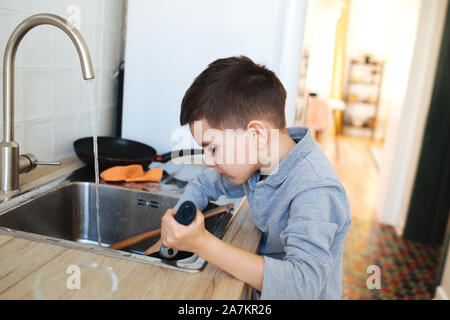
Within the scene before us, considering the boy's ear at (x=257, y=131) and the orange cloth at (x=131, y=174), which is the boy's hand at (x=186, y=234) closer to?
the boy's ear at (x=257, y=131)

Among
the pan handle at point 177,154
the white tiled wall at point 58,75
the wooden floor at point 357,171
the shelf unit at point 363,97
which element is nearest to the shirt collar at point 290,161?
the pan handle at point 177,154

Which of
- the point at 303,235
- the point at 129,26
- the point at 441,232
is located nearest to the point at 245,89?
the point at 303,235

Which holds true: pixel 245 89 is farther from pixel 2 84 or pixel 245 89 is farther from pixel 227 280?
pixel 2 84

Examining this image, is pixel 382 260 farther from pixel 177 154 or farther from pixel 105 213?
pixel 105 213

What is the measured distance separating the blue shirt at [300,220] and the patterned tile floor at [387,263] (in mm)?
1248

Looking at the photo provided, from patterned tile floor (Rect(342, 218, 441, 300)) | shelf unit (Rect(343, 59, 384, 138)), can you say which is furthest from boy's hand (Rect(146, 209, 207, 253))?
shelf unit (Rect(343, 59, 384, 138))

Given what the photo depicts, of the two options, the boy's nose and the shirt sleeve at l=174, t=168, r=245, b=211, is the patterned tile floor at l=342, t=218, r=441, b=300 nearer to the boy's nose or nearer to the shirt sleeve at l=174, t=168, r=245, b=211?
the shirt sleeve at l=174, t=168, r=245, b=211

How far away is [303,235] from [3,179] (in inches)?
27.4

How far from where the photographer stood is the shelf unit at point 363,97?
6695mm

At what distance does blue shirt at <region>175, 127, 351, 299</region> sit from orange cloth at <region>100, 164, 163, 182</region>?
0.21m

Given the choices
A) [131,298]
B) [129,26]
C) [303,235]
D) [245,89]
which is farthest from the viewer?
[129,26]

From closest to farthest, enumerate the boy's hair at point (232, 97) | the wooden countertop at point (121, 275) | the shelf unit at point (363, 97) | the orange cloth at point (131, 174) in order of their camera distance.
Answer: the wooden countertop at point (121, 275) < the boy's hair at point (232, 97) < the orange cloth at point (131, 174) < the shelf unit at point (363, 97)

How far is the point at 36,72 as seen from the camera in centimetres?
112

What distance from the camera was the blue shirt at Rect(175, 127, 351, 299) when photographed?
686mm
